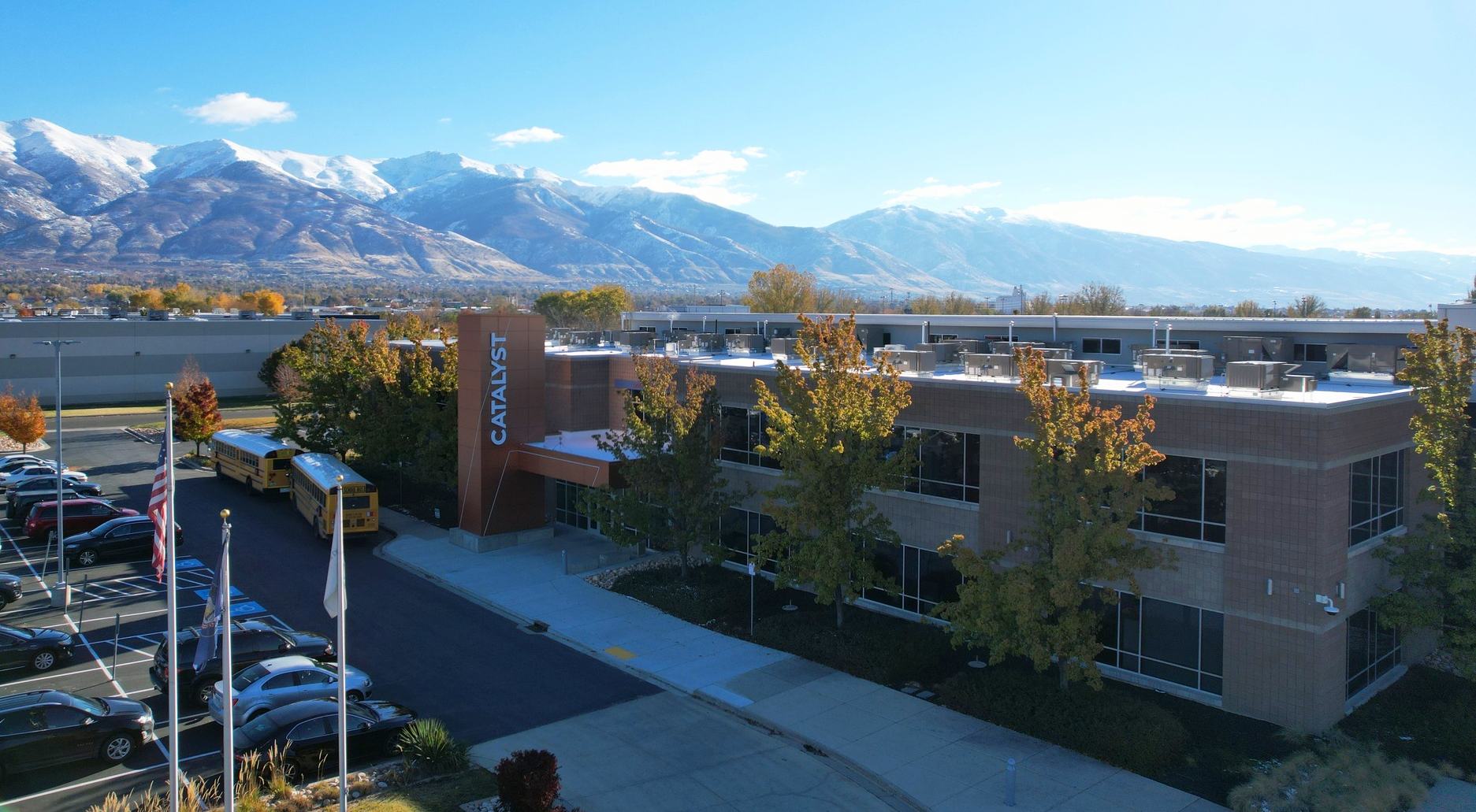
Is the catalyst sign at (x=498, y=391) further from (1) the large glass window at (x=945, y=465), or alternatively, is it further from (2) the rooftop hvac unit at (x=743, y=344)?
(1) the large glass window at (x=945, y=465)

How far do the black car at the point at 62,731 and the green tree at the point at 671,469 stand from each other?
1443 centimetres

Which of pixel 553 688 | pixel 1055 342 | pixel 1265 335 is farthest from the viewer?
pixel 1055 342

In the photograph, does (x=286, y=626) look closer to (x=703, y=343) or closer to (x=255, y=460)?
(x=703, y=343)

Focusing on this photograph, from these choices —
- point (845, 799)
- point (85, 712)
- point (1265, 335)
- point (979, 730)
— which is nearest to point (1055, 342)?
point (1265, 335)

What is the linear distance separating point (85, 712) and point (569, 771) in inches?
373

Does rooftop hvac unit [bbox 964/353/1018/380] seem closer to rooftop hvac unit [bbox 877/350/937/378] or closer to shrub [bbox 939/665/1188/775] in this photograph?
rooftop hvac unit [bbox 877/350/937/378]

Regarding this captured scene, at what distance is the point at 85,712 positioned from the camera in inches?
703

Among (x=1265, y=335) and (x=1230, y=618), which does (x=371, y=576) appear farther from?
(x=1265, y=335)

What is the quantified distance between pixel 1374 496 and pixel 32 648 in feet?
106

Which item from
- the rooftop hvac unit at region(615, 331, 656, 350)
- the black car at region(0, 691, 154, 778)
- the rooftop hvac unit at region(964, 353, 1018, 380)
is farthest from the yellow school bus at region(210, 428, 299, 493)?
the rooftop hvac unit at region(964, 353, 1018, 380)

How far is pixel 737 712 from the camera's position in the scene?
20.8 metres

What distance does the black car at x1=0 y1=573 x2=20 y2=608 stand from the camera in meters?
27.8

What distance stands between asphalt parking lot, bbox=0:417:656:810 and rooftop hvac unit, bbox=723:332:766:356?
621 inches

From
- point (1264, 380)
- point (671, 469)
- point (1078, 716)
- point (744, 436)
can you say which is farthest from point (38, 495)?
point (1264, 380)
